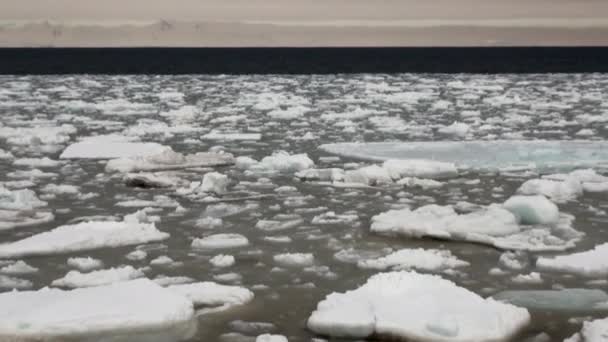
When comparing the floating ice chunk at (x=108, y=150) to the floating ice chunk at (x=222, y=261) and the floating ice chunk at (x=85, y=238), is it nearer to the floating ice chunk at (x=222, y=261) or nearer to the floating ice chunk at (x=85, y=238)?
the floating ice chunk at (x=85, y=238)

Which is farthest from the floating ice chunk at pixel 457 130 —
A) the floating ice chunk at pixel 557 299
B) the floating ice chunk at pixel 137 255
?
the floating ice chunk at pixel 557 299

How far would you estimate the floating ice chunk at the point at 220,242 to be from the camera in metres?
4.73

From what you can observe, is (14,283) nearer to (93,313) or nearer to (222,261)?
(93,313)

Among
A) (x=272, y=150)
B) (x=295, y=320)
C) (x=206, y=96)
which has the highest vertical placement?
(x=295, y=320)

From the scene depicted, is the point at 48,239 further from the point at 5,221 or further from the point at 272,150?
the point at 272,150

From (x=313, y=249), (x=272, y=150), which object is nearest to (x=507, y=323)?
(x=313, y=249)

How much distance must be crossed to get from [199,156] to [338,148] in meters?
1.72

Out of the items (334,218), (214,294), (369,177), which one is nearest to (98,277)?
(214,294)

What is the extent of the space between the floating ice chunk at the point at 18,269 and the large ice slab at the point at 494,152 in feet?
15.1

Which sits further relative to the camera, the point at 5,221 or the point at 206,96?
the point at 206,96

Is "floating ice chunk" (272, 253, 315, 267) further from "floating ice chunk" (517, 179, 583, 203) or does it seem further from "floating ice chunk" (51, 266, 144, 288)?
"floating ice chunk" (517, 179, 583, 203)

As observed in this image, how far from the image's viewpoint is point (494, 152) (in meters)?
8.67

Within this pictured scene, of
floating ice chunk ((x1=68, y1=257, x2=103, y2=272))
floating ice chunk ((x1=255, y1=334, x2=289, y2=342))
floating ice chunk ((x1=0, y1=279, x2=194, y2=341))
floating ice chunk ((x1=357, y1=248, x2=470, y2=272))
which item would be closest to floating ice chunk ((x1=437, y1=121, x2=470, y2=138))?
floating ice chunk ((x1=357, y1=248, x2=470, y2=272))

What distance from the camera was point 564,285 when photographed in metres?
3.94
